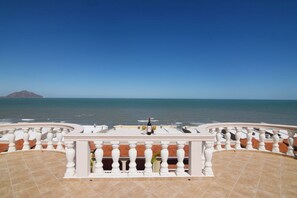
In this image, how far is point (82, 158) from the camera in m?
3.18

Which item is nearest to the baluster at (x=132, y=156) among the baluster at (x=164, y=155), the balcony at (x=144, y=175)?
the balcony at (x=144, y=175)

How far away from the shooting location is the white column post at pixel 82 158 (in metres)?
3.17

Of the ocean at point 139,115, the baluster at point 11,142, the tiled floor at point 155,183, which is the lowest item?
the ocean at point 139,115

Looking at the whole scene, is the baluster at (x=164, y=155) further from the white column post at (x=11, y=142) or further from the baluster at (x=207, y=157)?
the white column post at (x=11, y=142)

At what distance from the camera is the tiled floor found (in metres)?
2.82

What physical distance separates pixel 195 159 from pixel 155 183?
0.97 m

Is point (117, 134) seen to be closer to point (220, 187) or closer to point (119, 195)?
point (119, 195)

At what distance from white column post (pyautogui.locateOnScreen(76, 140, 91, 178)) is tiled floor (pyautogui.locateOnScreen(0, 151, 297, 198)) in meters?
0.15

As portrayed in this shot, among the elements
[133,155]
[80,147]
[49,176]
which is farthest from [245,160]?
[49,176]

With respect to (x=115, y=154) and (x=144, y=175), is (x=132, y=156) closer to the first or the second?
(x=115, y=154)

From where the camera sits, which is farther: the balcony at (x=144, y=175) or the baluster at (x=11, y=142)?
the baluster at (x=11, y=142)

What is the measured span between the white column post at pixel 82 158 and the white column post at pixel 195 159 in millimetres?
2158

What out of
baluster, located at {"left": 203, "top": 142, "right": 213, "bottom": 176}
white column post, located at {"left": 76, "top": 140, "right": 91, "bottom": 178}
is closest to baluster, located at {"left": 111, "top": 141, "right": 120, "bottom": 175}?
white column post, located at {"left": 76, "top": 140, "right": 91, "bottom": 178}

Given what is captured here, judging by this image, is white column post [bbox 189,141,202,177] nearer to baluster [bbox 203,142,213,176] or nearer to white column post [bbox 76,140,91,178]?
baluster [bbox 203,142,213,176]
